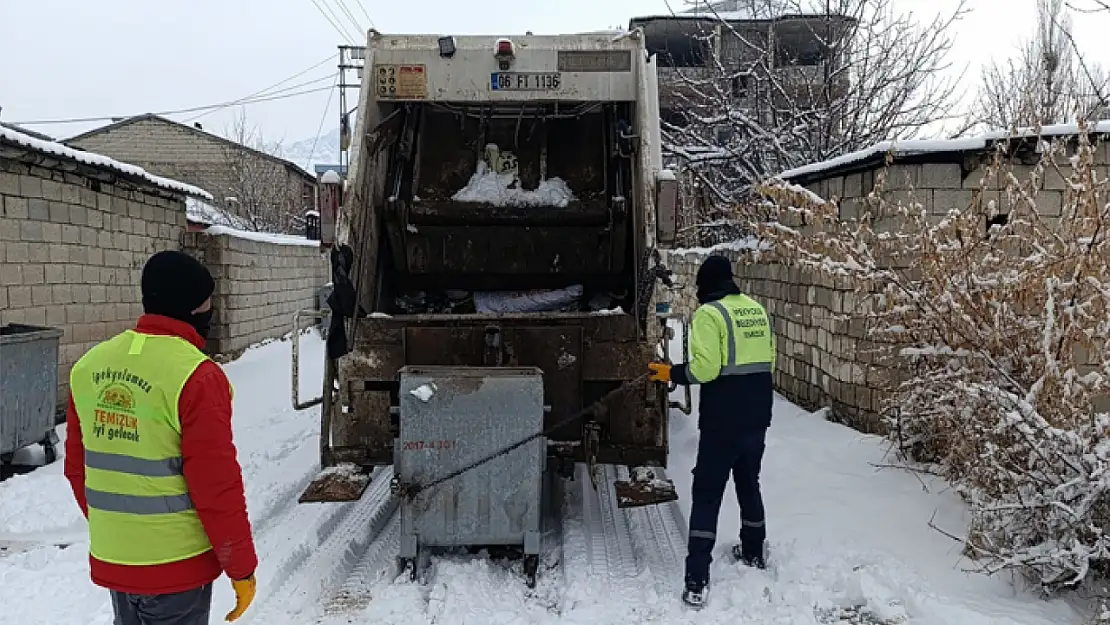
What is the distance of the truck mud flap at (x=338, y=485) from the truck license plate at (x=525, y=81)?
2.49 meters

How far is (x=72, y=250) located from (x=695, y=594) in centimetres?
653

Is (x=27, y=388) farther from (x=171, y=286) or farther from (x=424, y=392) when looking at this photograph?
(x=171, y=286)

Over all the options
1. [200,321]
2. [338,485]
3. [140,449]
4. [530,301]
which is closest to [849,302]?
[530,301]

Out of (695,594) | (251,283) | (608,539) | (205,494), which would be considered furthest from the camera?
(251,283)

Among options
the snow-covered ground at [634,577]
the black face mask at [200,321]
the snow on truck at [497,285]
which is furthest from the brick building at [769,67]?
the black face mask at [200,321]

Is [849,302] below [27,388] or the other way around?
the other way around

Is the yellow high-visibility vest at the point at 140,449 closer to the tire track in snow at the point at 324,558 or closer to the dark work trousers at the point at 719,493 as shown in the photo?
the tire track in snow at the point at 324,558

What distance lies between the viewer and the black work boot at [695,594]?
3.57 metres

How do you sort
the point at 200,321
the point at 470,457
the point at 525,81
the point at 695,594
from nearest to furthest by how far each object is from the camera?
the point at 200,321
the point at 695,594
the point at 470,457
the point at 525,81

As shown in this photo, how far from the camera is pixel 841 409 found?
6.48m

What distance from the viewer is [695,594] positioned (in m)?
3.60

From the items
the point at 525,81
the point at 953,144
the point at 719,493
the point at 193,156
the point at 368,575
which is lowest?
the point at 368,575

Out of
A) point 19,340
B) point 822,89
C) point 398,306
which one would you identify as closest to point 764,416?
point 398,306

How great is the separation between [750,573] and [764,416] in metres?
0.74
